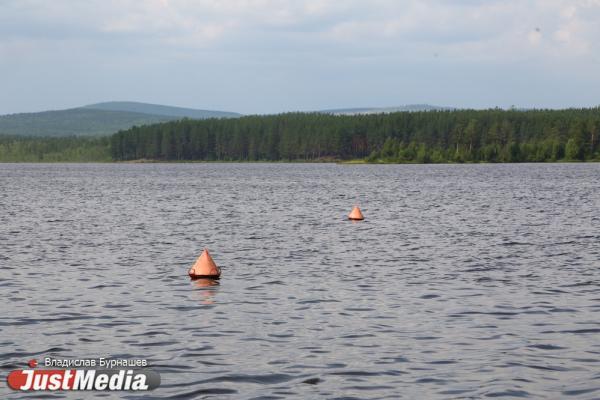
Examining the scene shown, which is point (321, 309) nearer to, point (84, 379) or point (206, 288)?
point (206, 288)

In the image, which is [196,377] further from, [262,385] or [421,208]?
[421,208]

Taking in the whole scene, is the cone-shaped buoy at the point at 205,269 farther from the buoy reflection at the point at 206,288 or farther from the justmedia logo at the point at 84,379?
the justmedia logo at the point at 84,379

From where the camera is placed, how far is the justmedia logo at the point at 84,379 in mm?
16391

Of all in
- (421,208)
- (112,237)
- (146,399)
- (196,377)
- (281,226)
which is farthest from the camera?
(421,208)

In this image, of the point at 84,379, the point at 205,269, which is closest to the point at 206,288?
the point at 205,269

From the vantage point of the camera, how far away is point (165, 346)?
1981 centimetres

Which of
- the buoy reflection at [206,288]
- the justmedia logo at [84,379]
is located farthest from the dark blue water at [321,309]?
the justmedia logo at [84,379]

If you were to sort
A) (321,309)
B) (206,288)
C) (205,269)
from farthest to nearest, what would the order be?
(205,269) → (206,288) → (321,309)

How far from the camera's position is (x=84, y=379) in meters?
16.7

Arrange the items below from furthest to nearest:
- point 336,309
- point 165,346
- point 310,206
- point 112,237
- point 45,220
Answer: point 310,206, point 45,220, point 112,237, point 336,309, point 165,346

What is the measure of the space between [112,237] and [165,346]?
28.1 metres

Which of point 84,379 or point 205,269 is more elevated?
point 205,269

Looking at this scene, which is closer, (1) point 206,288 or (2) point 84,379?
(2) point 84,379

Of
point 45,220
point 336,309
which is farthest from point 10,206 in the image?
point 336,309
